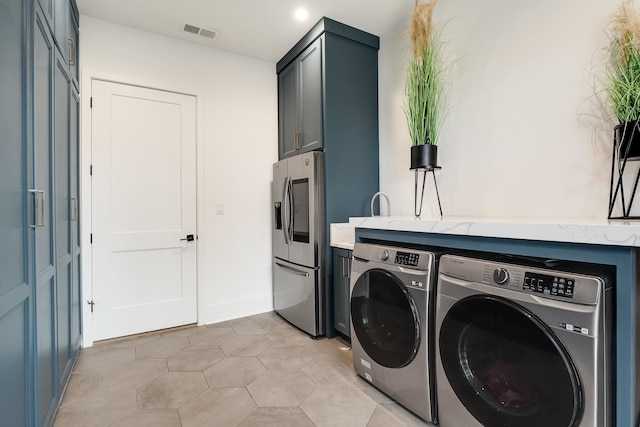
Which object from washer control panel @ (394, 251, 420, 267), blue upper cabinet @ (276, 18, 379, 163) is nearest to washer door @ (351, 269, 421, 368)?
washer control panel @ (394, 251, 420, 267)

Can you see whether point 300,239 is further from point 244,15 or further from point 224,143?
point 244,15

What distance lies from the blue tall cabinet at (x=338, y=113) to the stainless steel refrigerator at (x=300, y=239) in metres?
0.07

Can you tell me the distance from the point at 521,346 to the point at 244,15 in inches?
120

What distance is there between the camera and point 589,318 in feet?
3.42

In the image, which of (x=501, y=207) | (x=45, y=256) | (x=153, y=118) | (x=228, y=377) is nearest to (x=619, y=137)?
(x=501, y=207)

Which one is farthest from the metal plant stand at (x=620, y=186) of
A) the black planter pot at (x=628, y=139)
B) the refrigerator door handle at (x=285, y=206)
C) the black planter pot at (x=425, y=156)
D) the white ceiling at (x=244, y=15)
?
the refrigerator door handle at (x=285, y=206)

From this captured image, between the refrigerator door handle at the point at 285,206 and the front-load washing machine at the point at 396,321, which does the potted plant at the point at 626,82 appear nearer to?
the front-load washing machine at the point at 396,321

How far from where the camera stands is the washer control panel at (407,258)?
5.45ft

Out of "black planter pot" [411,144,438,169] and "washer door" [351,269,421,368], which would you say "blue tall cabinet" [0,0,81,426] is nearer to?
"washer door" [351,269,421,368]

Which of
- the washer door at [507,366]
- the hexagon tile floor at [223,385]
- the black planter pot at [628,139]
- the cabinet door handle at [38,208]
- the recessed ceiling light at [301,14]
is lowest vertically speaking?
the hexagon tile floor at [223,385]

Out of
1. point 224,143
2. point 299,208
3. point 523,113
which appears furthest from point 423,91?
point 224,143

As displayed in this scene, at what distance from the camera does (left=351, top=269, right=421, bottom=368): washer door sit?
1.70m

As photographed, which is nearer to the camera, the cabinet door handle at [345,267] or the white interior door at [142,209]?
the cabinet door handle at [345,267]

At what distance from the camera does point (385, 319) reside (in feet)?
6.12
